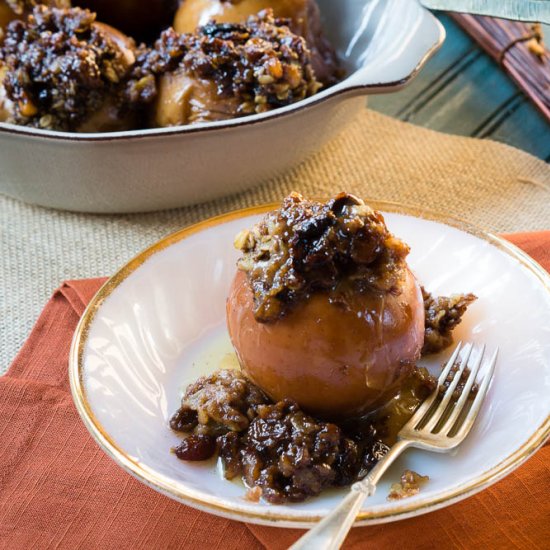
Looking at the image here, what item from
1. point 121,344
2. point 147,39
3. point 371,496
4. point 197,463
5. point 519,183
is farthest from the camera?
point 147,39

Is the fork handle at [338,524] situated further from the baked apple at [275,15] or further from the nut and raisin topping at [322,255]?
the baked apple at [275,15]

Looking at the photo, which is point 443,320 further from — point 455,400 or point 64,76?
point 64,76

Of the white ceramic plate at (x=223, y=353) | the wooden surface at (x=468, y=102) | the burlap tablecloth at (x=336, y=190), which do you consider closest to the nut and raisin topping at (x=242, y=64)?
the burlap tablecloth at (x=336, y=190)

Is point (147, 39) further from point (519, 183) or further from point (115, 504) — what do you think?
point (115, 504)

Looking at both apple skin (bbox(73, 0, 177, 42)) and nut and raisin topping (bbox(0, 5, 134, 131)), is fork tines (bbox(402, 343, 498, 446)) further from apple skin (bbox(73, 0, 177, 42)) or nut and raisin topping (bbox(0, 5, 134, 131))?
apple skin (bbox(73, 0, 177, 42))

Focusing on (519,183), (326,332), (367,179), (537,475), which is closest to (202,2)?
(367,179)

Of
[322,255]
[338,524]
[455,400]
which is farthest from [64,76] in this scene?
[338,524]

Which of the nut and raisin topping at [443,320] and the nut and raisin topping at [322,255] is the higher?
the nut and raisin topping at [322,255]
